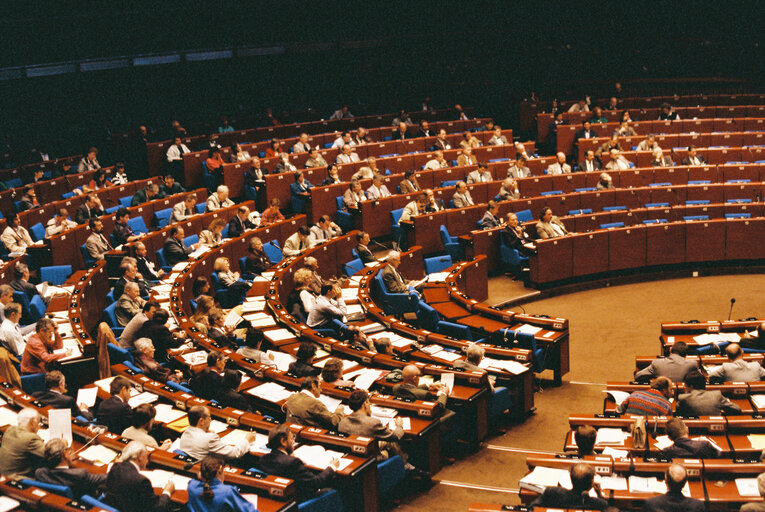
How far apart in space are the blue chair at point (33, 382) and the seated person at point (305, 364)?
8.04ft

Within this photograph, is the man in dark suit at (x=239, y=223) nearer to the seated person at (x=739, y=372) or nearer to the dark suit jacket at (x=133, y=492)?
the dark suit jacket at (x=133, y=492)

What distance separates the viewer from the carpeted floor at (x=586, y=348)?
6.64 m

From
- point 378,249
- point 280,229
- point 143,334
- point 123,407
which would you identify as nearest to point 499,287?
point 378,249

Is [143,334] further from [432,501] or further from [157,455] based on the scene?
[432,501]

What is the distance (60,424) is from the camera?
5.85m

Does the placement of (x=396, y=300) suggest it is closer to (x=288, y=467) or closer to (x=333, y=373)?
(x=333, y=373)

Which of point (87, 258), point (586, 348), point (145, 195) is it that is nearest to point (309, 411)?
point (586, 348)

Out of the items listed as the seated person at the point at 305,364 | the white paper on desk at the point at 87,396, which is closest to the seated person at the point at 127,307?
the white paper on desk at the point at 87,396

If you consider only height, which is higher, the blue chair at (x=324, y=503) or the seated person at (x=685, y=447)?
the seated person at (x=685, y=447)

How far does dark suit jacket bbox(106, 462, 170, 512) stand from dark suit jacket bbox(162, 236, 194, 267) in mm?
6368

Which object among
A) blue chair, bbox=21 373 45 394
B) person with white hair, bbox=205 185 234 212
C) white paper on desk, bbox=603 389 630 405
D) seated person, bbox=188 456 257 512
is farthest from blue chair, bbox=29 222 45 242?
white paper on desk, bbox=603 389 630 405

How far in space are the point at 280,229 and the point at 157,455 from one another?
7.18m

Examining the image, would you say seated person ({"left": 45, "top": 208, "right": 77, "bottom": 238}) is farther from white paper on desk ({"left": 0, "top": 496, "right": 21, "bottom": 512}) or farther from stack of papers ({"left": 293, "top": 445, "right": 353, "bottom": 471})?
stack of papers ({"left": 293, "top": 445, "right": 353, "bottom": 471})

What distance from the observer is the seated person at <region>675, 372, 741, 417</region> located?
21.3ft
